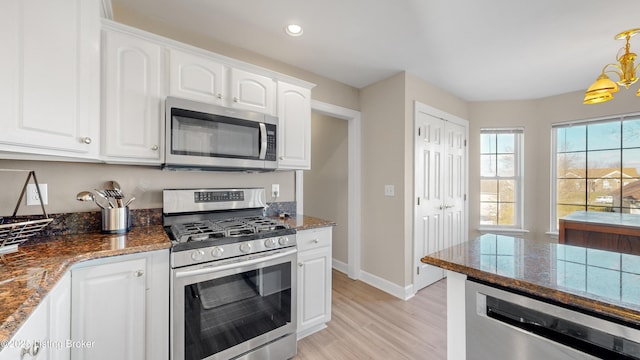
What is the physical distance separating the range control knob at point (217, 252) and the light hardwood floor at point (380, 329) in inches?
39.4

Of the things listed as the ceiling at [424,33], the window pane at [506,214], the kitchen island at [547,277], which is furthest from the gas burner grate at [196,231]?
the window pane at [506,214]

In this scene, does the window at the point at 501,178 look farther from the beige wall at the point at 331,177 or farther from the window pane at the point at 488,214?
the beige wall at the point at 331,177

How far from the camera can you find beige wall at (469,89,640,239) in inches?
133

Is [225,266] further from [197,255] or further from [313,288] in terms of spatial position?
[313,288]

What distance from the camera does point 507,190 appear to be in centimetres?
373

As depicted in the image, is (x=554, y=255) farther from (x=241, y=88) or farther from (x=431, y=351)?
(x=241, y=88)

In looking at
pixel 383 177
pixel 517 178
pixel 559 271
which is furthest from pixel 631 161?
pixel 559 271

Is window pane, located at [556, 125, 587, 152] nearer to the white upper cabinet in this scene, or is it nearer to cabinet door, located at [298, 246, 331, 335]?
cabinet door, located at [298, 246, 331, 335]

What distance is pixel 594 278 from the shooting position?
2.67 feet

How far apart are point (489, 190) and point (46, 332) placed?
461cm

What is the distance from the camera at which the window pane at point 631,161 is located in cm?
290

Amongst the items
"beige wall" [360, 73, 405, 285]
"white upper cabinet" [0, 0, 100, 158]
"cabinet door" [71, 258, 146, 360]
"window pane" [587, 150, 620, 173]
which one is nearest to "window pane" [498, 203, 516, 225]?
"window pane" [587, 150, 620, 173]

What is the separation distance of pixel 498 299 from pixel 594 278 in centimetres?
29

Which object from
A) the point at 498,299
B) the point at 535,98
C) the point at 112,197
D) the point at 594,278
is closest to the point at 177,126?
the point at 112,197
